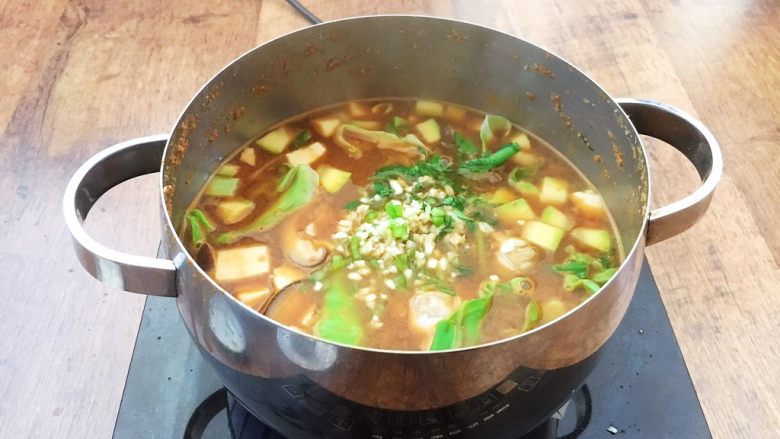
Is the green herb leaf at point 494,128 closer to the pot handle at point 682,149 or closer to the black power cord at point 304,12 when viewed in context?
the pot handle at point 682,149

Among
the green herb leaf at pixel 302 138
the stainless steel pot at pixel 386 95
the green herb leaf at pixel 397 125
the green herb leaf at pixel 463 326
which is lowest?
the green herb leaf at pixel 302 138

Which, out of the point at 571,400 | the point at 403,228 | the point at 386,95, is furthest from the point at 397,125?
the point at 571,400

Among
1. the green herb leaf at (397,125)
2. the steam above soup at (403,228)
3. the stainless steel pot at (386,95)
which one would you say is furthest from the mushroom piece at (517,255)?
the green herb leaf at (397,125)

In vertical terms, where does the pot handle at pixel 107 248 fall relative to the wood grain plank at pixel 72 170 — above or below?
above

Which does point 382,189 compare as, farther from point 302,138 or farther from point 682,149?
point 682,149

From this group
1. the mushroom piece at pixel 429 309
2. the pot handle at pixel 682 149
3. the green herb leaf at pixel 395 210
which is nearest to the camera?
the pot handle at pixel 682 149

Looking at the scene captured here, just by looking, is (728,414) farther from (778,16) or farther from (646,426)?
(778,16)
